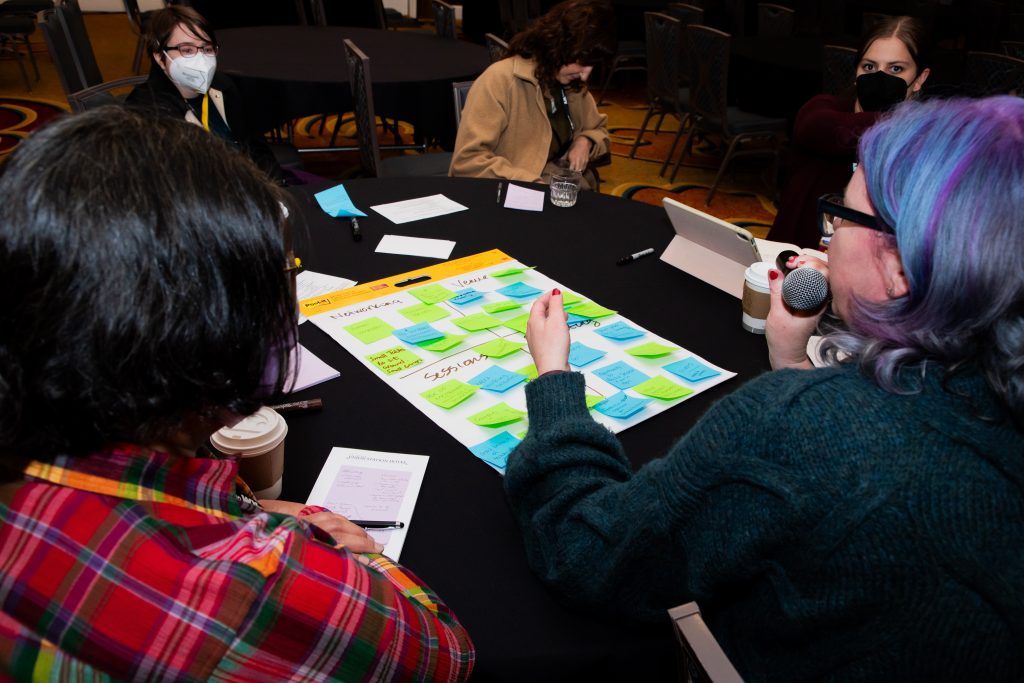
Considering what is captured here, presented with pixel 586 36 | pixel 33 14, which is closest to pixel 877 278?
pixel 586 36

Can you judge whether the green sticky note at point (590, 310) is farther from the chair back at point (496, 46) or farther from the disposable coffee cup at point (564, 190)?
the chair back at point (496, 46)

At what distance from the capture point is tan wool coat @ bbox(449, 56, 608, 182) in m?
2.63

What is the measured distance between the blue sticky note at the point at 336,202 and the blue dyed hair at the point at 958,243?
1462 millimetres

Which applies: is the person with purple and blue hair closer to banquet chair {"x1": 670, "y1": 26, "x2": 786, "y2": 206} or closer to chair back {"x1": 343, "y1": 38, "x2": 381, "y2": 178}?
chair back {"x1": 343, "y1": 38, "x2": 381, "y2": 178}

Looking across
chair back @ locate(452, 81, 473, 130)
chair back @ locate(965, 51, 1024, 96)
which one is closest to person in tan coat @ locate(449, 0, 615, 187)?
chair back @ locate(452, 81, 473, 130)

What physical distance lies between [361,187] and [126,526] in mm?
1676

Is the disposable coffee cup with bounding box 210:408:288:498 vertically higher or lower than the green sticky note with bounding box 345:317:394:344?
higher

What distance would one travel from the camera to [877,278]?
922 millimetres

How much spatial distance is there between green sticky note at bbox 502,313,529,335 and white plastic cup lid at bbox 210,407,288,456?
0.57 meters

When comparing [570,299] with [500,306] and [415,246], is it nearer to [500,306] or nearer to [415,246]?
[500,306]

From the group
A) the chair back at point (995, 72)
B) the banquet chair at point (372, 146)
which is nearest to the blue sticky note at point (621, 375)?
the banquet chair at point (372, 146)

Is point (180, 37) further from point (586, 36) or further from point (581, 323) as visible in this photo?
point (581, 323)

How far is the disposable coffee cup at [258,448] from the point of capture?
98 cm

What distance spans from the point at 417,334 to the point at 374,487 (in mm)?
427
